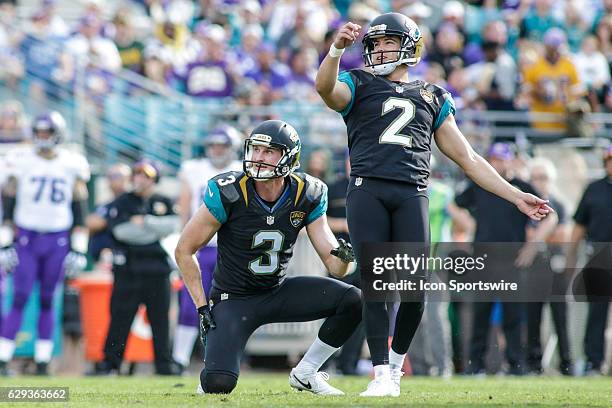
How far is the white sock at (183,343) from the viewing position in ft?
33.5

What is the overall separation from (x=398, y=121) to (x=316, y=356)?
55.3 inches

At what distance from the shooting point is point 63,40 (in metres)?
13.9

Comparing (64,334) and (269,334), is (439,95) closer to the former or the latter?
(269,334)

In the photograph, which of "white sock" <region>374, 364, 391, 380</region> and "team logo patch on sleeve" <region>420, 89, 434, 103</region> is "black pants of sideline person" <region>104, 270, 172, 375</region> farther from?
"team logo patch on sleeve" <region>420, 89, 434, 103</region>

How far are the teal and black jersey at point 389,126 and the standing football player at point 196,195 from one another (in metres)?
3.72

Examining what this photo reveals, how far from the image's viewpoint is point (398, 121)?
6523 mm

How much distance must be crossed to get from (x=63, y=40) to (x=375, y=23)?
8.04 meters

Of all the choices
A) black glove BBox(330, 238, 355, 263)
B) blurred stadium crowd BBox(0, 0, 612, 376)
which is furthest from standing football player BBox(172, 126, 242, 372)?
black glove BBox(330, 238, 355, 263)

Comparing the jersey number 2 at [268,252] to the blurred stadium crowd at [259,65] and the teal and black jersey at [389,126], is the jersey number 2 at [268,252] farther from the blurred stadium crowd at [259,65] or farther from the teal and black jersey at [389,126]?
the blurred stadium crowd at [259,65]

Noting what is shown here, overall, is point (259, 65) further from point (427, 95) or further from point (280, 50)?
point (427, 95)

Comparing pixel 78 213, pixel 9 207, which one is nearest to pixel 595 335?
pixel 78 213

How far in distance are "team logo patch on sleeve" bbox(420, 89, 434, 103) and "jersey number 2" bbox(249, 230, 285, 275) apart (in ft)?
3.64

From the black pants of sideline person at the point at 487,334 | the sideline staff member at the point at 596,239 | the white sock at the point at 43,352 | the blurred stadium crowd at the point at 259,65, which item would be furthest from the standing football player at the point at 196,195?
the sideline staff member at the point at 596,239

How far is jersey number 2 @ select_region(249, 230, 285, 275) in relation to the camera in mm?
6617
